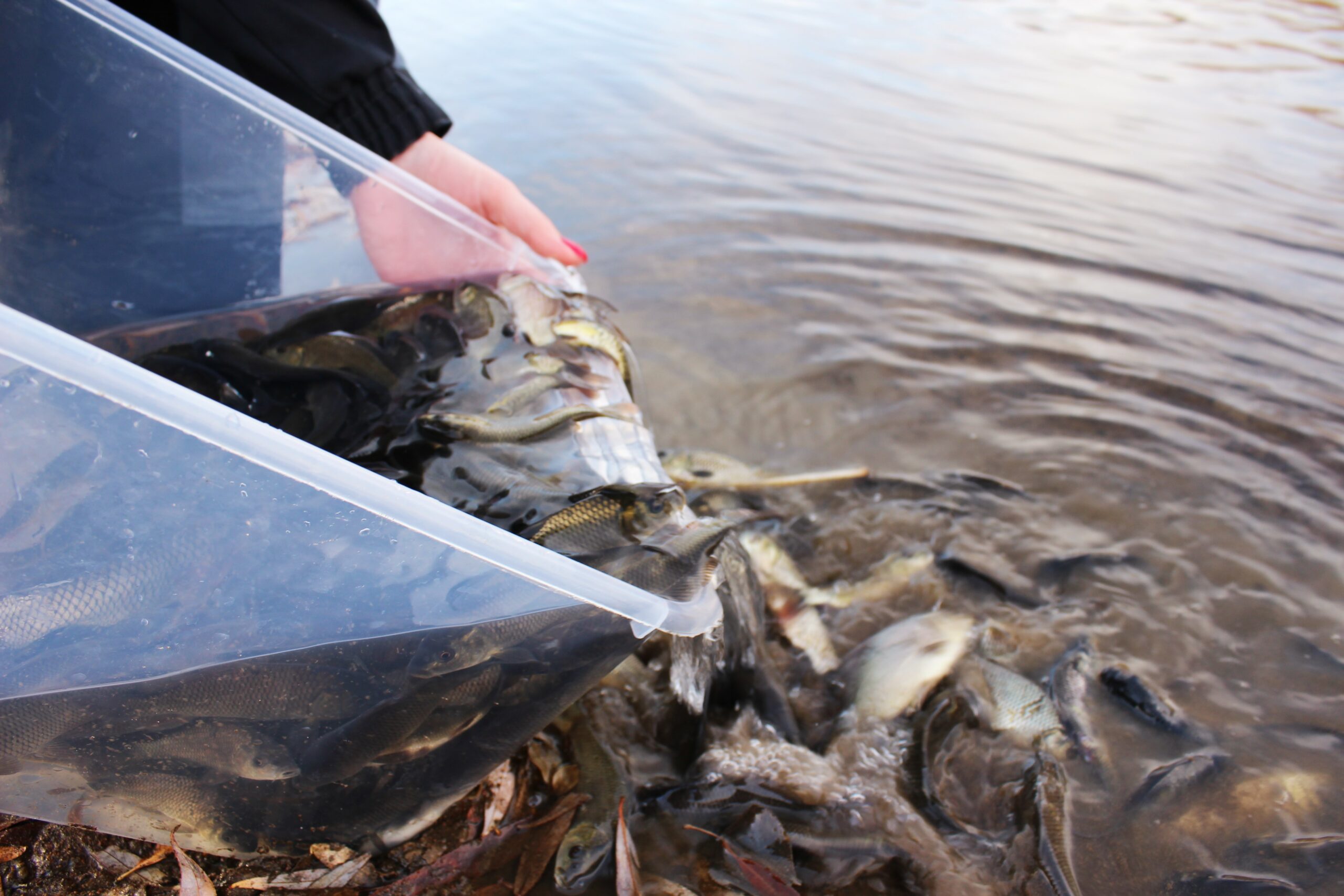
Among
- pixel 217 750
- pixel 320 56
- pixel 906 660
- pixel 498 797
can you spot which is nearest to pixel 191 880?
pixel 217 750

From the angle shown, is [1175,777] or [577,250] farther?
[577,250]

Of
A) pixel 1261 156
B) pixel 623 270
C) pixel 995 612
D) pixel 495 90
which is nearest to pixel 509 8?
pixel 495 90

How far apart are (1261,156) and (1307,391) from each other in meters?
3.23

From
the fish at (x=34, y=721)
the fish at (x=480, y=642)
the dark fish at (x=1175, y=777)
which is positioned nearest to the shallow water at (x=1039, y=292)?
the dark fish at (x=1175, y=777)

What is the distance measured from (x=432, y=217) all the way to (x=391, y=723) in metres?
1.72

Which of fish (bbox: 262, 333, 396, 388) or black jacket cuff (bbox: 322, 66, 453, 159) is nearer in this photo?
fish (bbox: 262, 333, 396, 388)

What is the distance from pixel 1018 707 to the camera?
2.01 m

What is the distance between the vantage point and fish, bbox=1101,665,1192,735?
1988 millimetres

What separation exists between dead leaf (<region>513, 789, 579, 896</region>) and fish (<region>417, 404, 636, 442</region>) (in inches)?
32.1

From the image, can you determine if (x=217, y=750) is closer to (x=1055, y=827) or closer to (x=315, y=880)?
(x=315, y=880)

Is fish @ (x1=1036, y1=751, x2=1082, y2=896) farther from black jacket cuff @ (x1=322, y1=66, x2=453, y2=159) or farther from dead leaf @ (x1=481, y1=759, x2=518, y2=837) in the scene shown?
black jacket cuff @ (x1=322, y1=66, x2=453, y2=159)

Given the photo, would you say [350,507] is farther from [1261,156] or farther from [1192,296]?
[1261,156]

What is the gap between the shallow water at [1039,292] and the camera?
232cm

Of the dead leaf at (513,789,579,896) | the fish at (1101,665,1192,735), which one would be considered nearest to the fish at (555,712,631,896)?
the dead leaf at (513,789,579,896)
